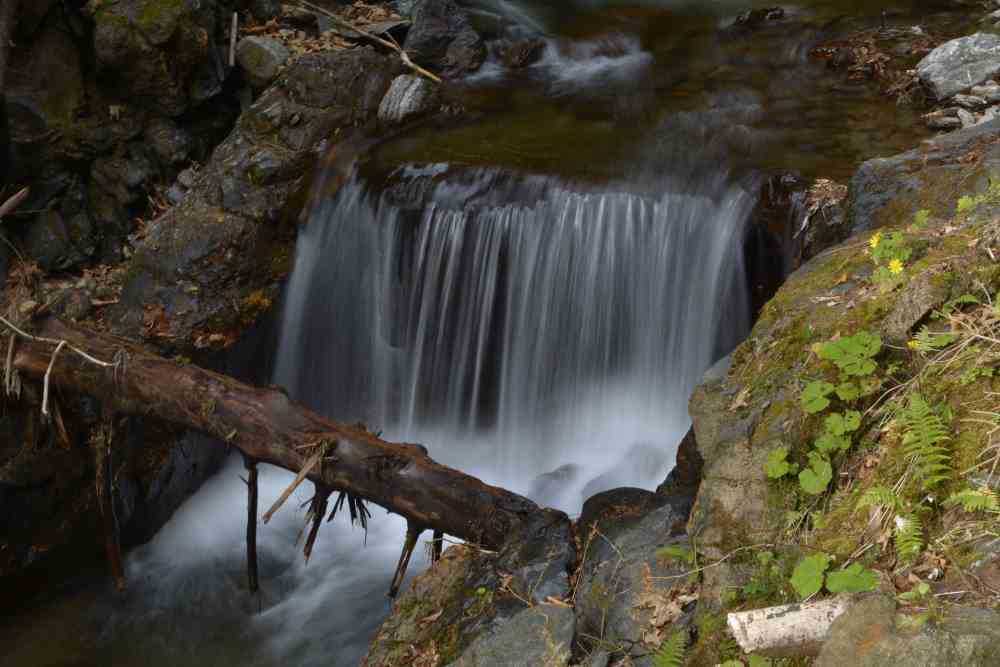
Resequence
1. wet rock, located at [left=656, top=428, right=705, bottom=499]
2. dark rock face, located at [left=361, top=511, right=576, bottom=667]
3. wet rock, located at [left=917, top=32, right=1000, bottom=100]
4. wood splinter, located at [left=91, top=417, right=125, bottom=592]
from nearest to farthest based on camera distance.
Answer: dark rock face, located at [left=361, top=511, right=576, bottom=667], wet rock, located at [left=656, top=428, right=705, bottom=499], wood splinter, located at [left=91, top=417, right=125, bottom=592], wet rock, located at [left=917, top=32, right=1000, bottom=100]

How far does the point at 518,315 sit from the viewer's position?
707 cm

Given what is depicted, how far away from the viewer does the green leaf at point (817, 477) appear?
262 centimetres

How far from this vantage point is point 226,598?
613 centimetres

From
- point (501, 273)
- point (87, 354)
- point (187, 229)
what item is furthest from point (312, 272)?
point (87, 354)

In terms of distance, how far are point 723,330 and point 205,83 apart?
5531 mm

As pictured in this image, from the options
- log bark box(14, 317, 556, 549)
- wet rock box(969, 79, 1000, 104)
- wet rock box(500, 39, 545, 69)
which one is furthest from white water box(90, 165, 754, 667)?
wet rock box(500, 39, 545, 69)

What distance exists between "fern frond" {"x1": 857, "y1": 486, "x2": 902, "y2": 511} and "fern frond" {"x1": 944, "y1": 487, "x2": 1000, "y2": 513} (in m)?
0.15

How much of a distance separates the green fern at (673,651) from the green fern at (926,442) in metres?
0.79

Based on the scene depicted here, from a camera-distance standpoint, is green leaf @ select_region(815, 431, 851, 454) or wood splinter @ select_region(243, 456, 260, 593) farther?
wood splinter @ select_region(243, 456, 260, 593)

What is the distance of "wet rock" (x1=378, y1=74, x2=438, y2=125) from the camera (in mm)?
8461

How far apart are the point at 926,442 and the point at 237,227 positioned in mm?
5938

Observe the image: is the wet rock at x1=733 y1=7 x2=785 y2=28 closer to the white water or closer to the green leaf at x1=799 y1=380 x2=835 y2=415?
the white water

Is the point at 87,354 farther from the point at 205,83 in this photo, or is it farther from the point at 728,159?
the point at 728,159

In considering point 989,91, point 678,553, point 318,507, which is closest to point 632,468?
point 318,507
